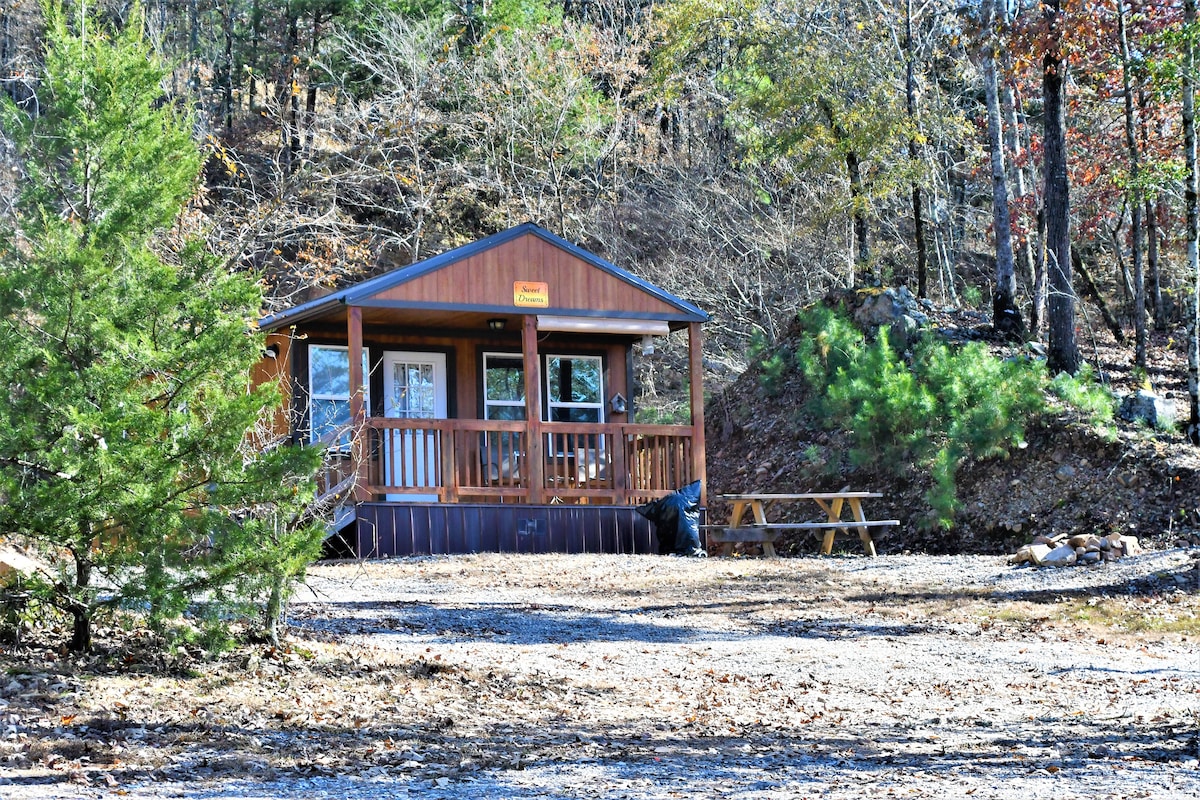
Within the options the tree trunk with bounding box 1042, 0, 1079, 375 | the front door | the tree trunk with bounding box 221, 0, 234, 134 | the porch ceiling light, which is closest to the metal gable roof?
the porch ceiling light

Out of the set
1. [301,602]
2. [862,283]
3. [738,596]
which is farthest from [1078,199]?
[301,602]

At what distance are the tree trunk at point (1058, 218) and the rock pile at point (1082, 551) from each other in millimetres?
4755

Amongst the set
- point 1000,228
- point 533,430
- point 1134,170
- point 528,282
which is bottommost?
point 533,430

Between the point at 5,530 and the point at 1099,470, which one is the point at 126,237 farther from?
the point at 1099,470

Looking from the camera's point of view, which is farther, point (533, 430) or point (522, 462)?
point (522, 462)

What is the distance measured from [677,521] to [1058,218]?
265 inches

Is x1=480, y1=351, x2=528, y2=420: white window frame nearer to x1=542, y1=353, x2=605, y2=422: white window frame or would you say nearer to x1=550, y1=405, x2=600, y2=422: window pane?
x1=542, y1=353, x2=605, y2=422: white window frame

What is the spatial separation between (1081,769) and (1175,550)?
7233 millimetres

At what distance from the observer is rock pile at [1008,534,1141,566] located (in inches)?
490

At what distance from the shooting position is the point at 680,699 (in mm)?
7305

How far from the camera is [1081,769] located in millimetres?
5801

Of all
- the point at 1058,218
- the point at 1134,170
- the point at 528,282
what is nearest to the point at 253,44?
the point at 528,282

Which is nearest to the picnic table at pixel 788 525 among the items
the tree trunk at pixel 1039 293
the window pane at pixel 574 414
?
the window pane at pixel 574 414

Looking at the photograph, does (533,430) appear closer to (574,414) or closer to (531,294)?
(531,294)
